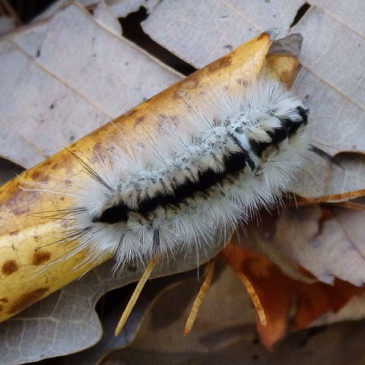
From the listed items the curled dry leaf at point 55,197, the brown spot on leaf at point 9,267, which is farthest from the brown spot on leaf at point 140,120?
the brown spot on leaf at point 9,267

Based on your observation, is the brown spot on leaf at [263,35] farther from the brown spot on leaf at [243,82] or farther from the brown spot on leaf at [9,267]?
the brown spot on leaf at [9,267]

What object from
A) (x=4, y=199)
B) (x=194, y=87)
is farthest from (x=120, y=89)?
(x=4, y=199)

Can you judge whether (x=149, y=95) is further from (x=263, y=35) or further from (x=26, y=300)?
(x=26, y=300)

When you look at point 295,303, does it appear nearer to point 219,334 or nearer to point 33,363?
point 219,334

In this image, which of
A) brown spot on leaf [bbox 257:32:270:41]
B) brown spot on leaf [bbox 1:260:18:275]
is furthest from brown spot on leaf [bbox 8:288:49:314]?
brown spot on leaf [bbox 257:32:270:41]

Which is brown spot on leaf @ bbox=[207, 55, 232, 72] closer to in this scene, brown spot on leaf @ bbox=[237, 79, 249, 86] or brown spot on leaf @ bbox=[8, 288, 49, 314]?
brown spot on leaf @ bbox=[237, 79, 249, 86]

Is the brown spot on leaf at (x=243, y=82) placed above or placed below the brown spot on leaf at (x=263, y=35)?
below
